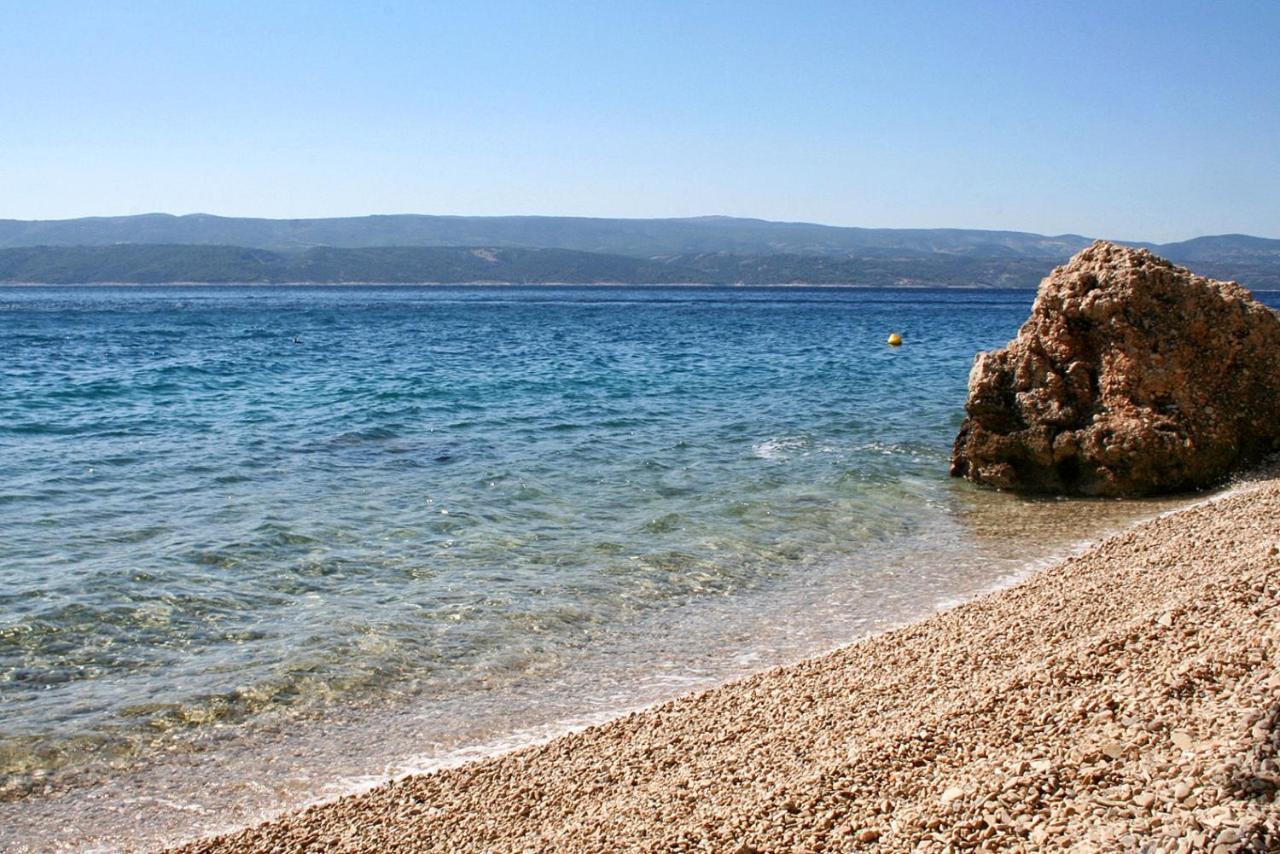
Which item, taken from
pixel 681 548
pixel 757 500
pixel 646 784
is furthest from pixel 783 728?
pixel 757 500

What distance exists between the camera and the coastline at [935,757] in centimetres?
399

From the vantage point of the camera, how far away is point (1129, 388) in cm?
1327

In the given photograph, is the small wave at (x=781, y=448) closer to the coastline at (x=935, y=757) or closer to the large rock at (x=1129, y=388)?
the large rock at (x=1129, y=388)

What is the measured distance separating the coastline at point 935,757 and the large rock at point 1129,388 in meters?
6.14

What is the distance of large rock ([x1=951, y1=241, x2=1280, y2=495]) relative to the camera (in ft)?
42.6

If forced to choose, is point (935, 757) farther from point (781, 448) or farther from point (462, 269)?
point (462, 269)

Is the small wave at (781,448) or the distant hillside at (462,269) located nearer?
the small wave at (781,448)

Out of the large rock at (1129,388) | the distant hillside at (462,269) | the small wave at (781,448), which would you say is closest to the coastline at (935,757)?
the large rock at (1129,388)

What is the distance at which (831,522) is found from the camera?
12.1 meters

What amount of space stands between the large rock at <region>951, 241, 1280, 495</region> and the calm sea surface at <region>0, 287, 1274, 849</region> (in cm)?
80

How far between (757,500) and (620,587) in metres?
3.88

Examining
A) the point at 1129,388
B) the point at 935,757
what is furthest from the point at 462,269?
the point at 935,757

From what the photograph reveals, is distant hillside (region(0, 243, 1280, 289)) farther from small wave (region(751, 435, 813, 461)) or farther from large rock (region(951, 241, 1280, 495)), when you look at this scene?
large rock (region(951, 241, 1280, 495))

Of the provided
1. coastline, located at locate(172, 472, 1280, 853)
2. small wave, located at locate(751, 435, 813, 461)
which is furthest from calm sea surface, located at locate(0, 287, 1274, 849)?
coastline, located at locate(172, 472, 1280, 853)
